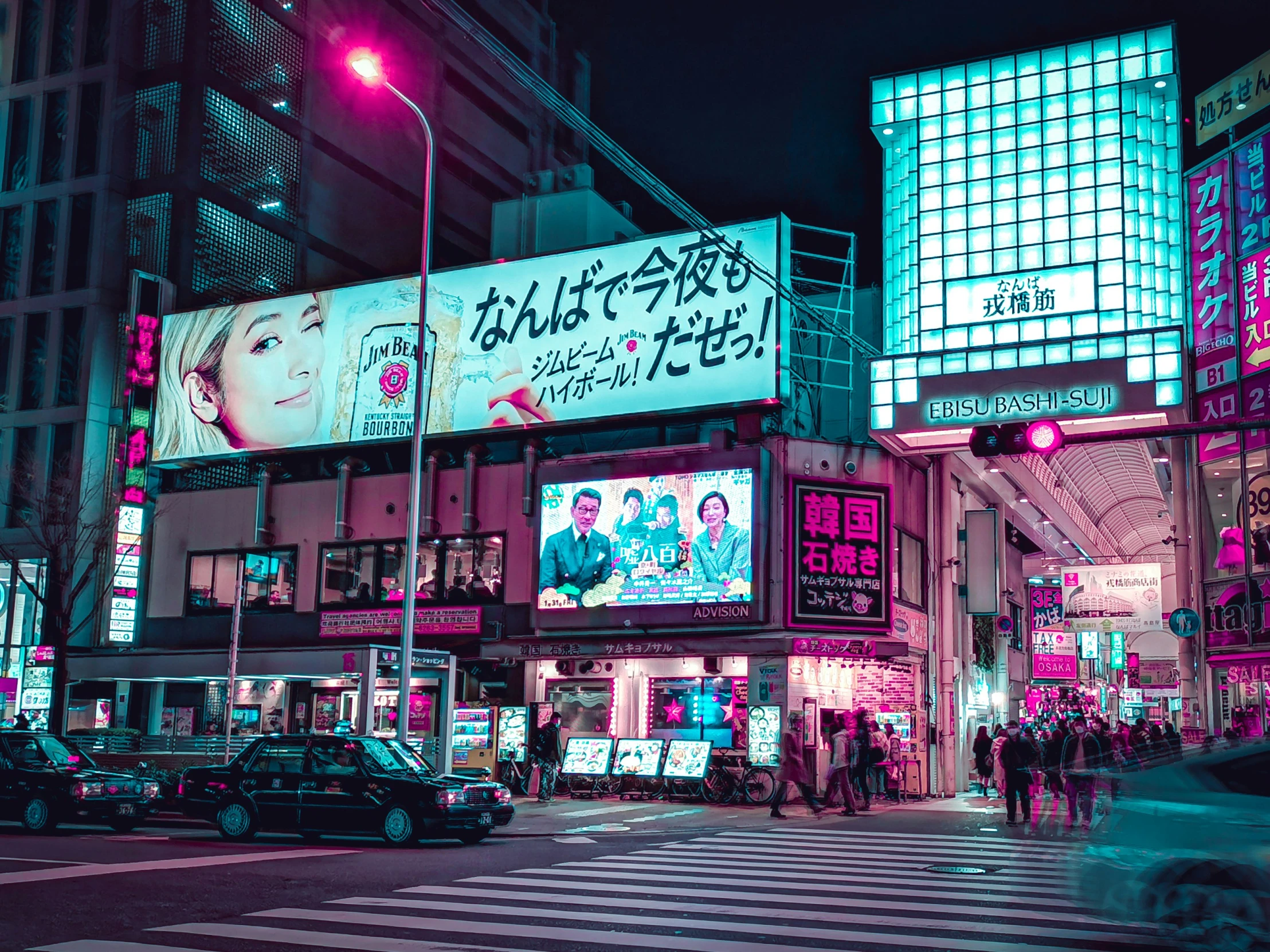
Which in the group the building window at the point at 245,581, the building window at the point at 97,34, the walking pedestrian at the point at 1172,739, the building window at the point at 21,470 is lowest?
the walking pedestrian at the point at 1172,739

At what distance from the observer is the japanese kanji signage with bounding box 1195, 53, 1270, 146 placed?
30594mm

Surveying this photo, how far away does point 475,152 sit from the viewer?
65.4 metres

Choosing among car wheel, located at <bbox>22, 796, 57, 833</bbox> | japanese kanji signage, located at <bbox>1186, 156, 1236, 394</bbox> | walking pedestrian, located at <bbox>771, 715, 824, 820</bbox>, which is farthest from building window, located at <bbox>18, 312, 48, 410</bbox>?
japanese kanji signage, located at <bbox>1186, 156, 1236, 394</bbox>

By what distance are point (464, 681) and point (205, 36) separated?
2642 cm

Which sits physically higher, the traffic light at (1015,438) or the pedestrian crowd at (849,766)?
the traffic light at (1015,438)

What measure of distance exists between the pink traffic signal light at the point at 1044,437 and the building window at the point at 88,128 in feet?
123

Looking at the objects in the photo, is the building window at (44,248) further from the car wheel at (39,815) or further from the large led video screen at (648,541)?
the car wheel at (39,815)

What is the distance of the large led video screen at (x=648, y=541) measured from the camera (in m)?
29.4

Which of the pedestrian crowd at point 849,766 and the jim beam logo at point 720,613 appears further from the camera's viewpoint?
the jim beam logo at point 720,613

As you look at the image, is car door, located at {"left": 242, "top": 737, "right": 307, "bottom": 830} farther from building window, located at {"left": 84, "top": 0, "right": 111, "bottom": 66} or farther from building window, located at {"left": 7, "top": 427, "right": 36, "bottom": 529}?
building window, located at {"left": 84, "top": 0, "right": 111, "bottom": 66}

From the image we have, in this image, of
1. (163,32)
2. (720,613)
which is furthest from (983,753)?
(163,32)

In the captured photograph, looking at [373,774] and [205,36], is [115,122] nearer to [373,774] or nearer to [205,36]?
[205,36]

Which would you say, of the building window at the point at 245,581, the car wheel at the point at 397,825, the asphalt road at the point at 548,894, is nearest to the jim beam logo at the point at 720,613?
the asphalt road at the point at 548,894

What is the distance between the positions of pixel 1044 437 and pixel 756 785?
1413 centimetres
